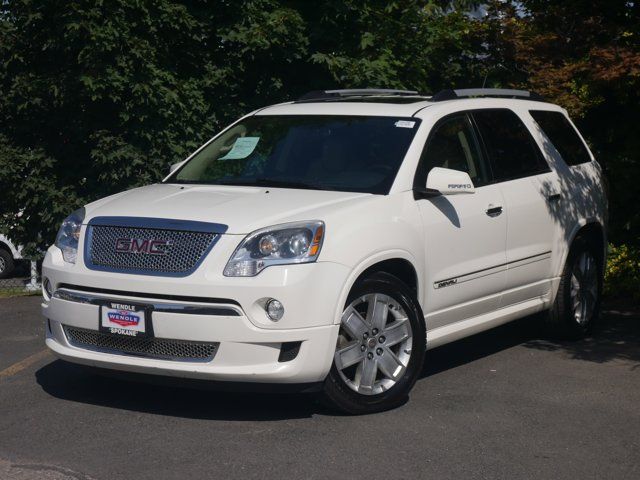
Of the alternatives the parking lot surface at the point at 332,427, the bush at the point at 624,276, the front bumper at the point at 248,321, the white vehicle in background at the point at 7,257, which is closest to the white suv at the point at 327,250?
the front bumper at the point at 248,321

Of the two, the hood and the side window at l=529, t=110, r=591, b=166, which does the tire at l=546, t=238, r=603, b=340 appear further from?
the hood

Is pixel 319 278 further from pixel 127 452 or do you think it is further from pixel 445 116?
pixel 445 116

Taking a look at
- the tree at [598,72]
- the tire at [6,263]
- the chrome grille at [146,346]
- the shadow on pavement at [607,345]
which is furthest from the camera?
the tire at [6,263]

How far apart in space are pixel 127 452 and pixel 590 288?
4.71 m

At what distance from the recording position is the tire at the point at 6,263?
19.6 meters

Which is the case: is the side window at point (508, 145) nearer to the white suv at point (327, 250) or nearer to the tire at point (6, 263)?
the white suv at point (327, 250)

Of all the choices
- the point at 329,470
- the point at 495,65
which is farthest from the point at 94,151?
the point at 329,470

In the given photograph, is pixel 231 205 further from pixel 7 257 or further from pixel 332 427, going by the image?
pixel 7 257

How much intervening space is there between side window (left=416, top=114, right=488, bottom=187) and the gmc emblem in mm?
1812

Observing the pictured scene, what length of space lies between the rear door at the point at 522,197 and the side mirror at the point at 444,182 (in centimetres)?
85

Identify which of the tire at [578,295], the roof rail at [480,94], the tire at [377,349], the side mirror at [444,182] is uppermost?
the roof rail at [480,94]

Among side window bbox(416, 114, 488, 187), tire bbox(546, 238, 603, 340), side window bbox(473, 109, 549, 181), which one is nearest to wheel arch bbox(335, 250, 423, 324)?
side window bbox(416, 114, 488, 187)

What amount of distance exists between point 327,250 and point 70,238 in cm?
168

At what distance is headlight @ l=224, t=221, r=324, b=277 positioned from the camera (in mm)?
6328
